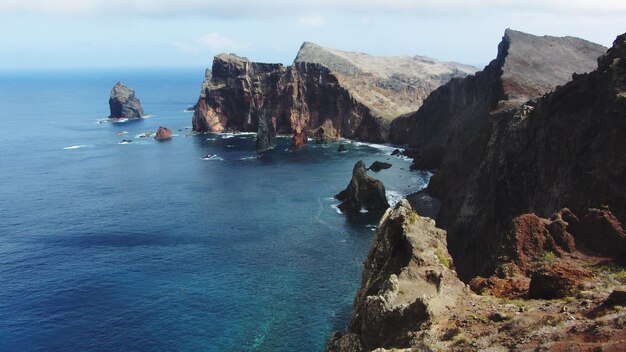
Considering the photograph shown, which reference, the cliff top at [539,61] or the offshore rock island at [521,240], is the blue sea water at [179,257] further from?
the cliff top at [539,61]

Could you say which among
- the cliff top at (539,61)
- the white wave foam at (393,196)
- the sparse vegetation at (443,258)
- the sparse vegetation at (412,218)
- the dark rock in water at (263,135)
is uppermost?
the cliff top at (539,61)

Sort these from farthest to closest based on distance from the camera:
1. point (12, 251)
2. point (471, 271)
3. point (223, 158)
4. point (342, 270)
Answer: point (223, 158) → point (12, 251) → point (342, 270) → point (471, 271)

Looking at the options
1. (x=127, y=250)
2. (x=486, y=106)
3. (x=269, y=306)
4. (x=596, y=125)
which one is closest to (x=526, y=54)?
(x=486, y=106)

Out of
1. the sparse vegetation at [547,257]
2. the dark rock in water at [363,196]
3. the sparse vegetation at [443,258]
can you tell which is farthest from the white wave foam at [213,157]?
the sparse vegetation at [547,257]

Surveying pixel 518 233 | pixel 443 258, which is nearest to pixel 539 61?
pixel 518 233

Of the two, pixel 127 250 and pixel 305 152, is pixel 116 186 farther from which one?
pixel 305 152

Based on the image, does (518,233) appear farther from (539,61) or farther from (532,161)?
(539,61)
